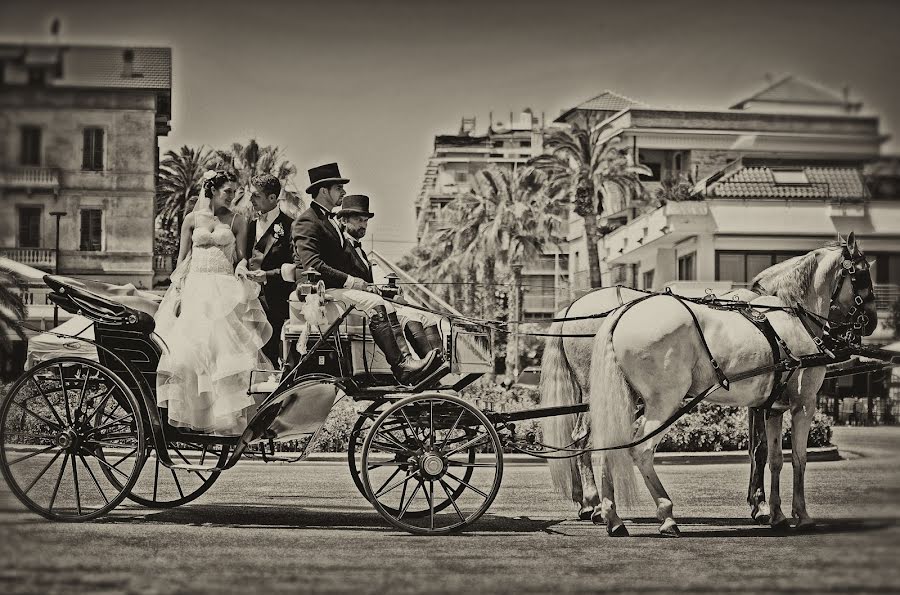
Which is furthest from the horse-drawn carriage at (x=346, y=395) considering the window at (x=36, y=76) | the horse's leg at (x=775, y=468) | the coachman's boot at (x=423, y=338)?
the window at (x=36, y=76)

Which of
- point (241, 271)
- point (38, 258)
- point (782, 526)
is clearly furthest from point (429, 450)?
point (38, 258)

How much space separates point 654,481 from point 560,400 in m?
1.49

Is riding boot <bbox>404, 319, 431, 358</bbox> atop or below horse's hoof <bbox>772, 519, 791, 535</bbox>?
atop

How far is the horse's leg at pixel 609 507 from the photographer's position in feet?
27.9

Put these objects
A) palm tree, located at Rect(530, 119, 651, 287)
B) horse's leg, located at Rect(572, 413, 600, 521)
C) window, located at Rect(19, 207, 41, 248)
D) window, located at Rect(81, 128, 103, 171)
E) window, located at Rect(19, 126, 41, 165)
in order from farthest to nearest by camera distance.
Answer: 1. palm tree, located at Rect(530, 119, 651, 287)
2. horse's leg, located at Rect(572, 413, 600, 521)
3. window, located at Rect(19, 207, 41, 248)
4. window, located at Rect(81, 128, 103, 171)
5. window, located at Rect(19, 126, 41, 165)

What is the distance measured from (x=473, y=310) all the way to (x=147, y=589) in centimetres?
4795

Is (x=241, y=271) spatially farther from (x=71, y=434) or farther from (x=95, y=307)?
(x=71, y=434)

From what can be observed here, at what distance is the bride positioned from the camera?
28.4ft

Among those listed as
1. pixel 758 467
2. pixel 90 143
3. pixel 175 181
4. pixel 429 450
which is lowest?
pixel 758 467

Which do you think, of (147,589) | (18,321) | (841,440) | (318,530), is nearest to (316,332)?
(318,530)

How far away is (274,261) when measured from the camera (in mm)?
10031

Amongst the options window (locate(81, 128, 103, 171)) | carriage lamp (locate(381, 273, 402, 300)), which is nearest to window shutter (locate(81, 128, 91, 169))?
window (locate(81, 128, 103, 171))

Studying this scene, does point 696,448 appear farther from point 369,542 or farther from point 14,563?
point 14,563

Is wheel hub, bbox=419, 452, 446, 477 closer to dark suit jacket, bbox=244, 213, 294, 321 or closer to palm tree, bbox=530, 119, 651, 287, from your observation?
dark suit jacket, bbox=244, 213, 294, 321
